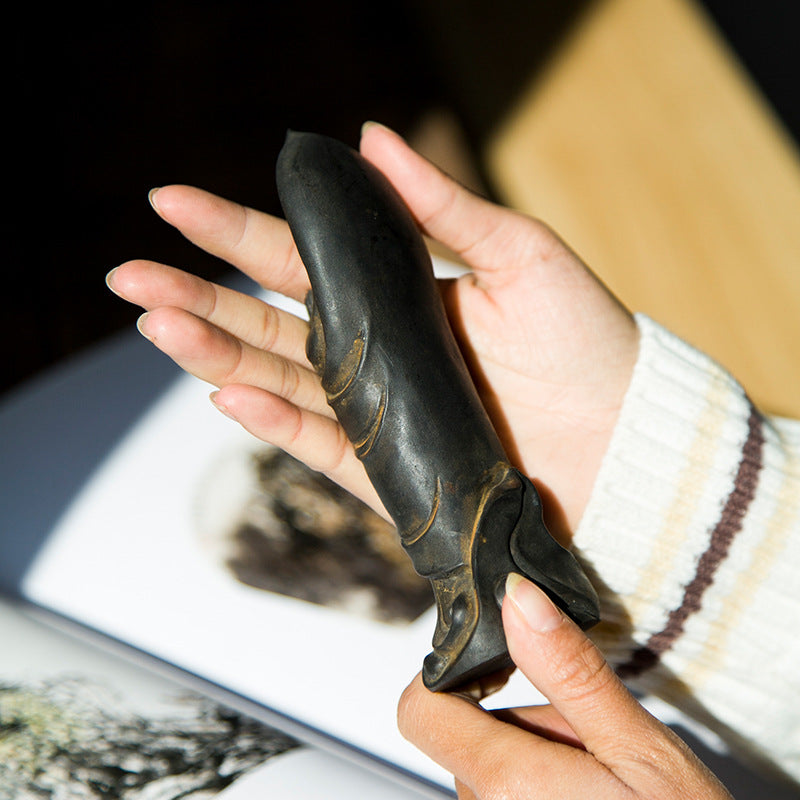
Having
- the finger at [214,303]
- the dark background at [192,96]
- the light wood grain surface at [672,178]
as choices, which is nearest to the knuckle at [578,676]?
the finger at [214,303]

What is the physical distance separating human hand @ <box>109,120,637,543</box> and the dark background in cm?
96

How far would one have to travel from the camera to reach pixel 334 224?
0.87 m

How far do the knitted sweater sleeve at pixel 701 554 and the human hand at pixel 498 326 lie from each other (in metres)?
0.08

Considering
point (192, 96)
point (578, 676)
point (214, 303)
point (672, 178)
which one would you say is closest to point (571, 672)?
point (578, 676)

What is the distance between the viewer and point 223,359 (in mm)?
929

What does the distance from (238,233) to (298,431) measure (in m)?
0.28

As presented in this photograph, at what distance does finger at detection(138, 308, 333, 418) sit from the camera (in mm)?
876

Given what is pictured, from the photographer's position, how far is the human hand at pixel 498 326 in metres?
1.02

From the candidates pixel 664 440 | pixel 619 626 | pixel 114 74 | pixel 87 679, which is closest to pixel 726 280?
pixel 664 440

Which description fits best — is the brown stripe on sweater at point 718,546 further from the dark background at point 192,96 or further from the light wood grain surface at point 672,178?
the dark background at point 192,96

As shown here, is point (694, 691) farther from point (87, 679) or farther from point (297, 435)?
point (87, 679)

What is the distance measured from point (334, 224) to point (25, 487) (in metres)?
0.77

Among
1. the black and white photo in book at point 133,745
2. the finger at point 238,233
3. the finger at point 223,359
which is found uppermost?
the finger at point 238,233

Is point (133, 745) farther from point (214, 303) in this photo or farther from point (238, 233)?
point (238, 233)
